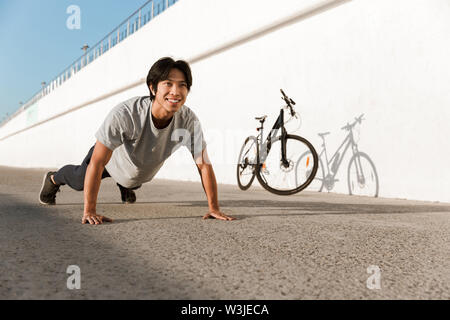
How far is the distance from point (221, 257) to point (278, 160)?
5.07 metres

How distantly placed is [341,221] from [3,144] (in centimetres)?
5646

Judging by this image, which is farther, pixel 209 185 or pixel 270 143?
pixel 270 143

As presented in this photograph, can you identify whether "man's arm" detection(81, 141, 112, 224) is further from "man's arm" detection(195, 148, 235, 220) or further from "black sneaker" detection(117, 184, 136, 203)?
"black sneaker" detection(117, 184, 136, 203)

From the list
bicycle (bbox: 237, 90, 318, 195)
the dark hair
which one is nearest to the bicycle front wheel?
bicycle (bbox: 237, 90, 318, 195)

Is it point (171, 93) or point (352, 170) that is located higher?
point (171, 93)

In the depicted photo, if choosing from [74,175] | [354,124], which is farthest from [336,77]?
[74,175]

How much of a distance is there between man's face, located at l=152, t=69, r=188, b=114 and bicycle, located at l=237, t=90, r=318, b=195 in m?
3.23

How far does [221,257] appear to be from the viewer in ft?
5.93

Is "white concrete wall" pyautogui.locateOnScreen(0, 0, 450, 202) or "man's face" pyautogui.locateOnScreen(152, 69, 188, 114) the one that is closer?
"man's face" pyautogui.locateOnScreen(152, 69, 188, 114)

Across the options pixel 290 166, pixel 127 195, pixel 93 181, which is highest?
pixel 290 166

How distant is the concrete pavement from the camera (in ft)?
4.39

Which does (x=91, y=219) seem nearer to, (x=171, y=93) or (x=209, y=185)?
(x=209, y=185)
